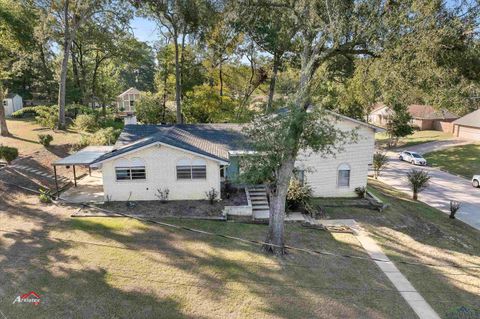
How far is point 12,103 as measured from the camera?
43.3m

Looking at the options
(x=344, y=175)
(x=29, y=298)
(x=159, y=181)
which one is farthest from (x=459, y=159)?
(x=29, y=298)

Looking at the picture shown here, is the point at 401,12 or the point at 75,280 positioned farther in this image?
the point at 401,12

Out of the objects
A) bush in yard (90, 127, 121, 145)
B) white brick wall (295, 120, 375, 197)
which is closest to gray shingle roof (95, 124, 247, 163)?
bush in yard (90, 127, 121, 145)

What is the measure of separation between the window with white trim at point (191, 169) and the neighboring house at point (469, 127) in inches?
1640

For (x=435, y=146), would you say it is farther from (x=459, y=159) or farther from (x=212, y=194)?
(x=212, y=194)

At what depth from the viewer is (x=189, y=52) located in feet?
105

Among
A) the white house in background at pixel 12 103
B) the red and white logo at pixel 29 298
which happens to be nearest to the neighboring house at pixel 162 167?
the red and white logo at pixel 29 298

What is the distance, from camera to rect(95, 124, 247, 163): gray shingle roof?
1642cm

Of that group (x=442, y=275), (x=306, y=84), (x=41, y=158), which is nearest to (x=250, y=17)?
(x=306, y=84)

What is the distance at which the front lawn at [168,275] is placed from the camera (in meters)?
8.76

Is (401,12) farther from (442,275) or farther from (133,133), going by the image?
(133,133)

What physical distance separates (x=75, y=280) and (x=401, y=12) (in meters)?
14.0

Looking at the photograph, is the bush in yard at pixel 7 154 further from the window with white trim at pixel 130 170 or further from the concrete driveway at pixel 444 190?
the concrete driveway at pixel 444 190

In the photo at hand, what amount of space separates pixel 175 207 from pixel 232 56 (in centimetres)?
2098
